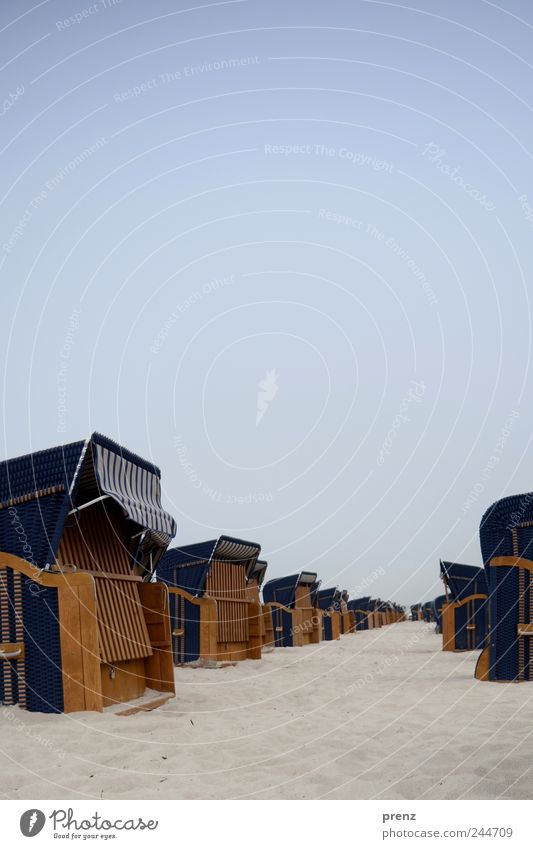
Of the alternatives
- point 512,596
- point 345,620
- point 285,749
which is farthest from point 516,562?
point 345,620

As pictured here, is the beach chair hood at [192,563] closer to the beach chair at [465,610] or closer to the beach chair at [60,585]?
the beach chair at [465,610]

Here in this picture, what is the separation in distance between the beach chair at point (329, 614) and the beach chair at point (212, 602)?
1682 cm

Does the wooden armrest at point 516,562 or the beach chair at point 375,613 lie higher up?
the wooden armrest at point 516,562

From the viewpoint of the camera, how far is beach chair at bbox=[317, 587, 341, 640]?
4094cm

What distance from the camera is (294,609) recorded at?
33.2 meters

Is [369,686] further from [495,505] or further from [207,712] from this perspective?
[207,712]

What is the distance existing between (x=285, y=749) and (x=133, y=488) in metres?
4.70

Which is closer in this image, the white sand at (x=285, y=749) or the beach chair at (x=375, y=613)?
the white sand at (x=285, y=749)

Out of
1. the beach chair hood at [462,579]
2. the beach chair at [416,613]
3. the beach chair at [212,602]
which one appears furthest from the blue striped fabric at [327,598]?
the beach chair at [416,613]

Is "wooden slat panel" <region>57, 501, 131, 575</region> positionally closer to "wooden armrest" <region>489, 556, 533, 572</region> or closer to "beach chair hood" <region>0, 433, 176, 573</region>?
"beach chair hood" <region>0, 433, 176, 573</region>

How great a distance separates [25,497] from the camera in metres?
9.47

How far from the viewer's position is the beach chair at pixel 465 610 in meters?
24.4

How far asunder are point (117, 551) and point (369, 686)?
598 cm

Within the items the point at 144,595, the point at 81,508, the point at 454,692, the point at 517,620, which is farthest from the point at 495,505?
the point at 81,508
